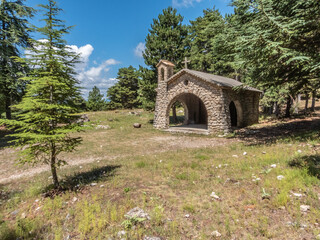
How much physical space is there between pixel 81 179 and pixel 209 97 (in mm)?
11811

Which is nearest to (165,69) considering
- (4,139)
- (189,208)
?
(189,208)

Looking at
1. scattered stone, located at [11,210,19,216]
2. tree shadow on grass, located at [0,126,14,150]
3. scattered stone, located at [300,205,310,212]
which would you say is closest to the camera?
scattered stone, located at [300,205,310,212]

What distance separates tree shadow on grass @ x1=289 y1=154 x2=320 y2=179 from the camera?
480cm

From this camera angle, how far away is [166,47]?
67.9ft

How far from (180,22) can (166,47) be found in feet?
14.2

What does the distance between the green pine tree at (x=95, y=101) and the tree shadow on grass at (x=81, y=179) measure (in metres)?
34.8

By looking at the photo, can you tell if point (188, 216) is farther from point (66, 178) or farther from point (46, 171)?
point (46, 171)

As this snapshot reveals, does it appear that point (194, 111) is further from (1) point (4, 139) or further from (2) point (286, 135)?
(1) point (4, 139)

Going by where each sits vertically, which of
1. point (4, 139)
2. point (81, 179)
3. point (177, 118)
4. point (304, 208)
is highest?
point (177, 118)

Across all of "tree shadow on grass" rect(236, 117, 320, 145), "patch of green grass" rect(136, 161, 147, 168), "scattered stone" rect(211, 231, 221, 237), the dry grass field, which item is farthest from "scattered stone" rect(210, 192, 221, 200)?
"tree shadow on grass" rect(236, 117, 320, 145)

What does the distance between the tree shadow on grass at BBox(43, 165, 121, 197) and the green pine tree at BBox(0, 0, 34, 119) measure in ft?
43.4

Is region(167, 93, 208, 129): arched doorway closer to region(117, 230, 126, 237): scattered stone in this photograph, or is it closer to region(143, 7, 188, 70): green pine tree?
region(143, 7, 188, 70): green pine tree

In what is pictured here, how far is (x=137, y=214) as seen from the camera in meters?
3.93

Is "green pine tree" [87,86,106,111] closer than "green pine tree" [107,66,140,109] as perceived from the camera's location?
No
